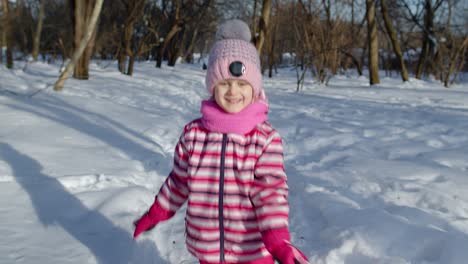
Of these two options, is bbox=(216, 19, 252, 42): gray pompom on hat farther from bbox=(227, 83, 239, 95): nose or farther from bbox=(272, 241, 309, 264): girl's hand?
bbox=(272, 241, 309, 264): girl's hand

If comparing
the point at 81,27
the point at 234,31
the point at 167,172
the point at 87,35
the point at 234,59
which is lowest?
the point at 167,172

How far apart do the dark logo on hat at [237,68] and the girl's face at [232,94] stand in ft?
0.11

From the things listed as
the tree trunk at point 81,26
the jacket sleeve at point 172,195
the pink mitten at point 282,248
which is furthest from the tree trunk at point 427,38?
the pink mitten at point 282,248

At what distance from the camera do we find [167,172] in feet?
11.3

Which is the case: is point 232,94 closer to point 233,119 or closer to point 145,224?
point 233,119

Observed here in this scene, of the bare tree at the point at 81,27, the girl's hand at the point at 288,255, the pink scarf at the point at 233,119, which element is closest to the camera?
the girl's hand at the point at 288,255

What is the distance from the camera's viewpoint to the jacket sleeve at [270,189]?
130cm

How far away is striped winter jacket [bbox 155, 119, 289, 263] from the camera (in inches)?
54.6

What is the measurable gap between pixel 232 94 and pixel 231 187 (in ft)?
1.17

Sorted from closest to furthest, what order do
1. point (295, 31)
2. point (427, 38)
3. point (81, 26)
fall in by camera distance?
point (81, 26)
point (295, 31)
point (427, 38)

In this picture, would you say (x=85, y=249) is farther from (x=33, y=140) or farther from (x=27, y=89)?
(x=27, y=89)

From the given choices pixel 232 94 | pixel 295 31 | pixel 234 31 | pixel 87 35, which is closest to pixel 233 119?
pixel 232 94

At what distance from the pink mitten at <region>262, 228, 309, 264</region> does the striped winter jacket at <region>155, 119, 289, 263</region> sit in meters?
0.09

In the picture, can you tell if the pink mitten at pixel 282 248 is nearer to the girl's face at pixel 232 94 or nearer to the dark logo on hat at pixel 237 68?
the girl's face at pixel 232 94
